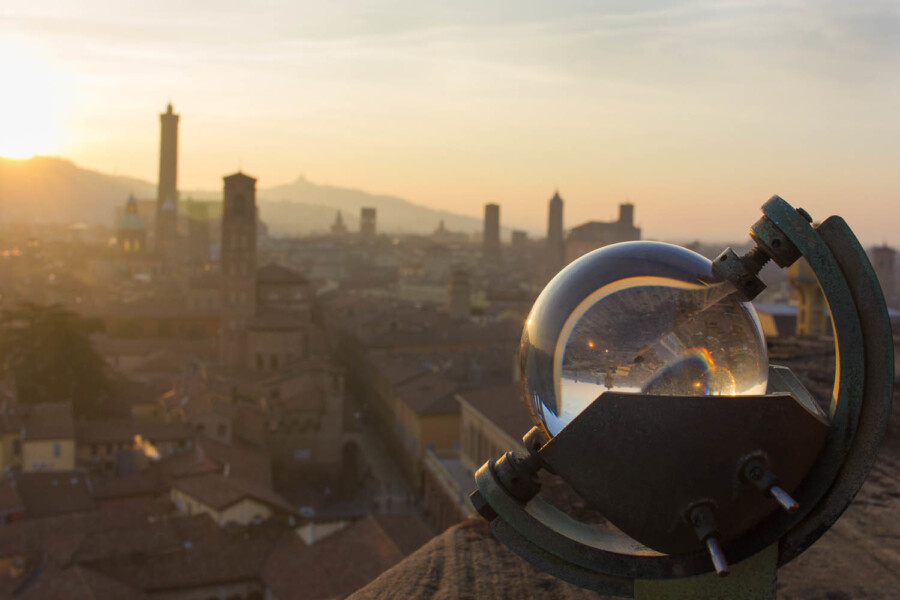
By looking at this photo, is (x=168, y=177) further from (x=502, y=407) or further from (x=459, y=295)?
(x=502, y=407)

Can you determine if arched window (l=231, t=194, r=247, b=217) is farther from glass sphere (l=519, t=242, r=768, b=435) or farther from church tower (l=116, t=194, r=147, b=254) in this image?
glass sphere (l=519, t=242, r=768, b=435)

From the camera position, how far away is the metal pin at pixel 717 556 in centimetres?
206

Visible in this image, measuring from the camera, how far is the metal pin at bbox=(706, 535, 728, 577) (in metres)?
2.06

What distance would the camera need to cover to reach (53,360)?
35062 mm

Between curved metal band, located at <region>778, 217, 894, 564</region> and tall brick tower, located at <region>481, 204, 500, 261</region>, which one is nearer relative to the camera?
curved metal band, located at <region>778, 217, 894, 564</region>

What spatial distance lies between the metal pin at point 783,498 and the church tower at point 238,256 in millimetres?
42895

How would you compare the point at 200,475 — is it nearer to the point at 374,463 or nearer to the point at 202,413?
the point at 202,413

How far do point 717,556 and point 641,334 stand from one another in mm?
545

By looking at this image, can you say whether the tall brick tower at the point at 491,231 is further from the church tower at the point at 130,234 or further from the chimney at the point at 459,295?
the chimney at the point at 459,295

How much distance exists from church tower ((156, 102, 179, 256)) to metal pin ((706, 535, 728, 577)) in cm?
9645

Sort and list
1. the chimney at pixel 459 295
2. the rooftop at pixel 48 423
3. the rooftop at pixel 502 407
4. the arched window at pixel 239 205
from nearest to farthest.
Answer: the rooftop at pixel 502 407, the rooftop at pixel 48 423, the arched window at pixel 239 205, the chimney at pixel 459 295

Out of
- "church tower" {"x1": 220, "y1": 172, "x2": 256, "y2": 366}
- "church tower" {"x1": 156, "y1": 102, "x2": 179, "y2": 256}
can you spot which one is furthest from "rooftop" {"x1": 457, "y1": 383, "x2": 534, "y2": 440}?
"church tower" {"x1": 156, "y1": 102, "x2": 179, "y2": 256}

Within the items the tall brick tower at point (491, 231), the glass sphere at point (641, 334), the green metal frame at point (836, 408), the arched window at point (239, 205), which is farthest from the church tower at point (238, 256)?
the tall brick tower at point (491, 231)

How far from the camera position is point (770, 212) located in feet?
7.32
